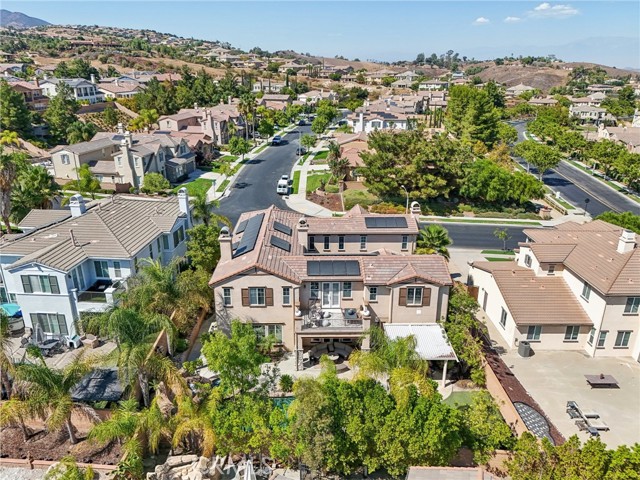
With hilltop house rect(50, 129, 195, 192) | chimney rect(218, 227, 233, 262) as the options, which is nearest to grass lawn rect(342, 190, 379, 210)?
hilltop house rect(50, 129, 195, 192)

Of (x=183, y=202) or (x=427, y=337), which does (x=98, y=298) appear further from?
(x=427, y=337)

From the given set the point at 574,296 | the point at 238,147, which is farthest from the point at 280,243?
the point at 238,147

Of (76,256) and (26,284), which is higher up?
(76,256)

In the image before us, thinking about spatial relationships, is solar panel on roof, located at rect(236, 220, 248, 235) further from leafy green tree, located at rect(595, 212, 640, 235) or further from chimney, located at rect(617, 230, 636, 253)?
leafy green tree, located at rect(595, 212, 640, 235)

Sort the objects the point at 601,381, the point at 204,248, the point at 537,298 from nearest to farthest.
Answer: the point at 601,381 → the point at 537,298 → the point at 204,248

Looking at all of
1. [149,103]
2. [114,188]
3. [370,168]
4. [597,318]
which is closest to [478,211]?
[370,168]

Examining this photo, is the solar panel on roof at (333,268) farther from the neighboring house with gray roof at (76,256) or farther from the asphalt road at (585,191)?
the asphalt road at (585,191)

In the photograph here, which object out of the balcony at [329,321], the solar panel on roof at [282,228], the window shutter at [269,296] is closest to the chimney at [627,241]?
the balcony at [329,321]

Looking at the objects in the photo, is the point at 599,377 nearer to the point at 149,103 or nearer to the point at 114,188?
the point at 114,188
